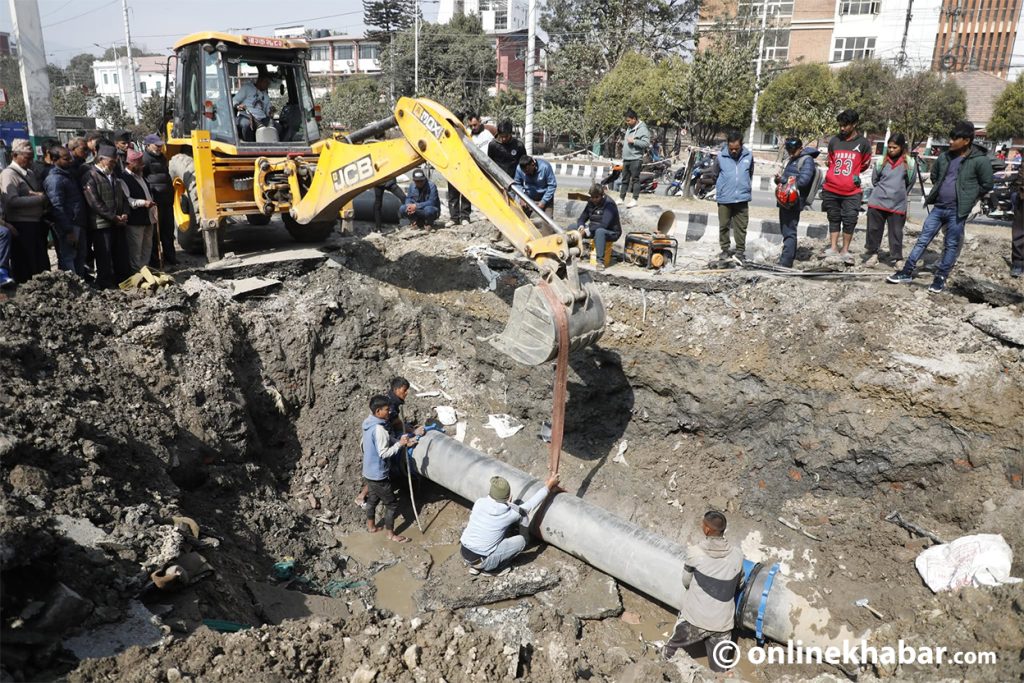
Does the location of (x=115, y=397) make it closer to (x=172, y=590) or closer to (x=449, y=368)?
(x=172, y=590)

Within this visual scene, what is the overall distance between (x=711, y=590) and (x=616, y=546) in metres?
1.05

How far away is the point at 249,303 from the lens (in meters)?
8.05

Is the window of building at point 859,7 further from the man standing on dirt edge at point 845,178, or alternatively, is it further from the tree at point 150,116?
the man standing on dirt edge at point 845,178

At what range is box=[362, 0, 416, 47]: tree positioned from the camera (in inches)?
2160

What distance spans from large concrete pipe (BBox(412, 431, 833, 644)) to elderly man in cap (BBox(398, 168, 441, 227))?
14.3 feet

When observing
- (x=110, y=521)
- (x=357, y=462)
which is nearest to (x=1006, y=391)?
(x=357, y=462)

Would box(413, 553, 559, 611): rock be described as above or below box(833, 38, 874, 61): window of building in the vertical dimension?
below

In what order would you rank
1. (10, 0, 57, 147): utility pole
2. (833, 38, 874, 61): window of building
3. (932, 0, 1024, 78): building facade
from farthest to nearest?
(932, 0, 1024, 78): building facade, (833, 38, 874, 61): window of building, (10, 0, 57, 147): utility pole

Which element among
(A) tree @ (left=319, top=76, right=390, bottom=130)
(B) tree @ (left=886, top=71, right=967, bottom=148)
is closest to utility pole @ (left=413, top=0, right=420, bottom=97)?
(A) tree @ (left=319, top=76, right=390, bottom=130)

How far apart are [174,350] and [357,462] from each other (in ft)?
7.27

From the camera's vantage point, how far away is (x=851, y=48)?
43188 mm

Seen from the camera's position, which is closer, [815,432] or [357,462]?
[815,432]


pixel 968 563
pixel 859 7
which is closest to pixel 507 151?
pixel 968 563

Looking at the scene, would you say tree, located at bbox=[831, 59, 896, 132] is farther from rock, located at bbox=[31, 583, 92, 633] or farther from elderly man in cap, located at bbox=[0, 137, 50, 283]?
rock, located at bbox=[31, 583, 92, 633]
